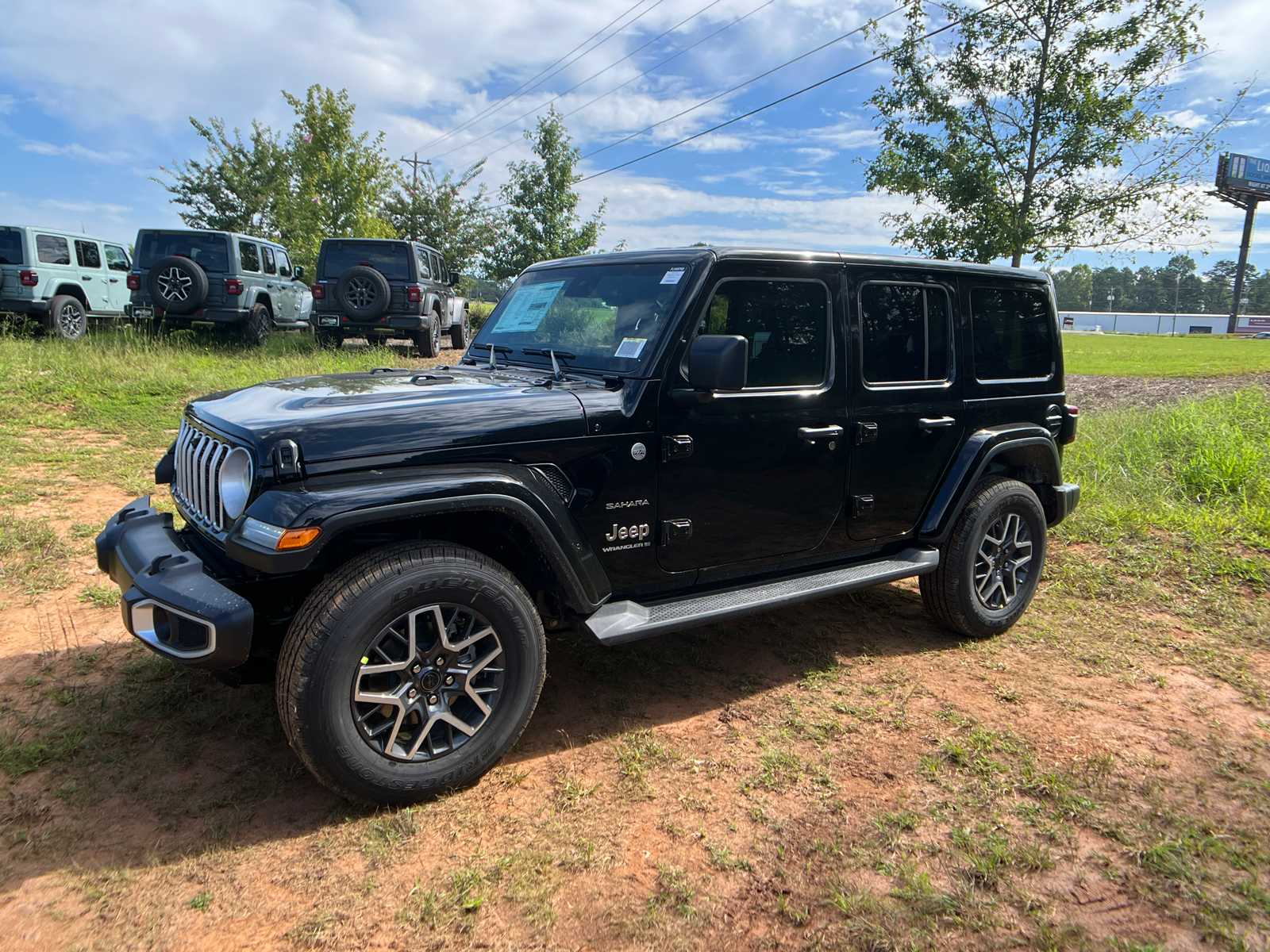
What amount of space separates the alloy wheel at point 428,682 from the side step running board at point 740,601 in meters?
0.43

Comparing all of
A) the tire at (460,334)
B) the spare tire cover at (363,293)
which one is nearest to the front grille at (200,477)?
the spare tire cover at (363,293)

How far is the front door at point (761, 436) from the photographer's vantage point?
3.27 meters

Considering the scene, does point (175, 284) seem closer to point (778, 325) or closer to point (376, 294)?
point (376, 294)

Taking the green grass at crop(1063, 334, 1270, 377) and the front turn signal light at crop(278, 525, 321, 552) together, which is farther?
the green grass at crop(1063, 334, 1270, 377)

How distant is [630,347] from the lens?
130 inches

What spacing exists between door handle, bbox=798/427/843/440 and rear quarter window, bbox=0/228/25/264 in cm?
1336

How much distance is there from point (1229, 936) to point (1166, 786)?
32.3 inches

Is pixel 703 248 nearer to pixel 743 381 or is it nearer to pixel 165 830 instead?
Answer: pixel 743 381

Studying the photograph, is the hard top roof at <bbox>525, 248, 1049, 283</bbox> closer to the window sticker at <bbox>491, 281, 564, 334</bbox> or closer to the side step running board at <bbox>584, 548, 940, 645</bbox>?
the window sticker at <bbox>491, 281, 564, 334</bbox>

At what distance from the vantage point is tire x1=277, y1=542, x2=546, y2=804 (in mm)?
2518

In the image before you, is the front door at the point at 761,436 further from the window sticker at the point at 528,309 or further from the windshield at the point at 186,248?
the windshield at the point at 186,248

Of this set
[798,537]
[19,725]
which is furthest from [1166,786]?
[19,725]

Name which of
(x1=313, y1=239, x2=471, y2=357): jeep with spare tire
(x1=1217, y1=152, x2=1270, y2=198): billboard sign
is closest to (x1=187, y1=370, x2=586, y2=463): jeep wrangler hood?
(x1=313, y1=239, x2=471, y2=357): jeep with spare tire

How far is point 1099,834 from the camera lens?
270 centimetres
